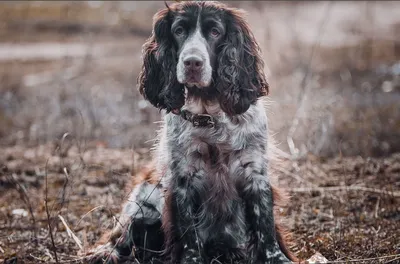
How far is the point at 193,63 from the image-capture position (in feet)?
14.2

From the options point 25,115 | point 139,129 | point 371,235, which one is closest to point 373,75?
point 139,129

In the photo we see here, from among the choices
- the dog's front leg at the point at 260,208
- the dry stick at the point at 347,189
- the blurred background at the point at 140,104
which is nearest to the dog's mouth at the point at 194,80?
the dog's front leg at the point at 260,208

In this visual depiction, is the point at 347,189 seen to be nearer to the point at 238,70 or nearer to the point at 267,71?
the point at 267,71

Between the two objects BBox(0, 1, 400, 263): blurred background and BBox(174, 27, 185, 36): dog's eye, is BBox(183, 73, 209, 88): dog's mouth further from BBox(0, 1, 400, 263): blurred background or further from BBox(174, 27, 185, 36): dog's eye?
BBox(0, 1, 400, 263): blurred background

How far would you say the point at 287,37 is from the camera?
53.1 feet

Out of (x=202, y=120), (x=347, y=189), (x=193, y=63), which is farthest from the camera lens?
(x=347, y=189)

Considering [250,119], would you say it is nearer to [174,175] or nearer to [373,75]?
[174,175]

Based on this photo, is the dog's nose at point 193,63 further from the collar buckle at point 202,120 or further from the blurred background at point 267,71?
the blurred background at point 267,71

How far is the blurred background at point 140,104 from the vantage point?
6.20 metres

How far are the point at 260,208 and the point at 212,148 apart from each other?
493 millimetres

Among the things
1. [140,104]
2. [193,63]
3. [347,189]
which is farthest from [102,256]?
[140,104]

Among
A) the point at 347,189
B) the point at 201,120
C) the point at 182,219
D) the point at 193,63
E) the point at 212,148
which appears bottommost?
the point at 347,189

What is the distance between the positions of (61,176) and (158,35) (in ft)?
10.1

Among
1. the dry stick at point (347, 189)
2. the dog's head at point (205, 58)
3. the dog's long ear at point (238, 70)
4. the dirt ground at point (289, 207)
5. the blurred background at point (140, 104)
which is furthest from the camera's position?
the blurred background at point (140, 104)
